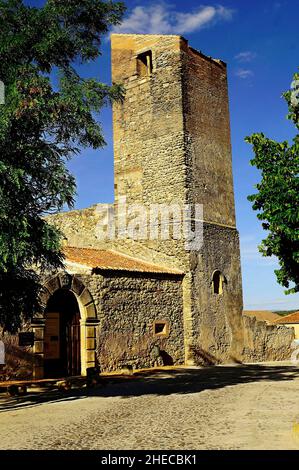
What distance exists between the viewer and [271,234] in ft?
44.2

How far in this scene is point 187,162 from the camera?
64.6ft

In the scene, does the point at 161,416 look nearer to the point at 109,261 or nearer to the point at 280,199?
the point at 280,199

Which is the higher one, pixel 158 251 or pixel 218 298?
pixel 158 251

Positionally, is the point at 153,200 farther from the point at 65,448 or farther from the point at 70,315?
the point at 65,448

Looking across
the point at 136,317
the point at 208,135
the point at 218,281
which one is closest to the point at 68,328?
the point at 136,317

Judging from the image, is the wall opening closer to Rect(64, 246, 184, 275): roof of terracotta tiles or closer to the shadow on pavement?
Rect(64, 246, 184, 275): roof of terracotta tiles

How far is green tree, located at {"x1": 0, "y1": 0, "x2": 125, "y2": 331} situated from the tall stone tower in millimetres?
9043

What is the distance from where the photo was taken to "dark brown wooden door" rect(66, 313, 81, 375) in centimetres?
1572

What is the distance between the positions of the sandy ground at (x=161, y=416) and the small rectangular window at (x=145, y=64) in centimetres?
1286

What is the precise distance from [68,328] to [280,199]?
24.2 feet

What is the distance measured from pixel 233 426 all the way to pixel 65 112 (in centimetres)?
634

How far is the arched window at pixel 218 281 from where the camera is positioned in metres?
20.2

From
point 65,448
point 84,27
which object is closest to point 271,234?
point 84,27

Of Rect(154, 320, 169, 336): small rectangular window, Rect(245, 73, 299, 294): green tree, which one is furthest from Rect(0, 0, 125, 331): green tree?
Rect(154, 320, 169, 336): small rectangular window
